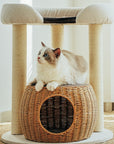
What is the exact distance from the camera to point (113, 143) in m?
2.04

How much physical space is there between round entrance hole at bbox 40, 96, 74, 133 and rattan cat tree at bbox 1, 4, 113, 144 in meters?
0.18

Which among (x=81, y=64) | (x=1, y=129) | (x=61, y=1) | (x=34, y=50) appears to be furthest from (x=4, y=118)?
(x=61, y=1)

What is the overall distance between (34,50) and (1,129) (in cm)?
92

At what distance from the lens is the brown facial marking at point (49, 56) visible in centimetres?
205

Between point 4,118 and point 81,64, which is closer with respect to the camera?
point 81,64

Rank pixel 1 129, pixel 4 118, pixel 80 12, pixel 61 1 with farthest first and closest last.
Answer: pixel 61 1, pixel 4 118, pixel 1 129, pixel 80 12

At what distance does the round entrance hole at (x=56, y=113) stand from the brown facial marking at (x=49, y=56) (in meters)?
0.28

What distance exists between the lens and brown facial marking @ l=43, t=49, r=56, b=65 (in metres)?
2.05

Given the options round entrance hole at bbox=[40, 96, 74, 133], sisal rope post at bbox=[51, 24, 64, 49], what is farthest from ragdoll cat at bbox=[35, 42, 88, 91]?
sisal rope post at bbox=[51, 24, 64, 49]

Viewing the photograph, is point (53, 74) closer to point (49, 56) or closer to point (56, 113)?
point (49, 56)

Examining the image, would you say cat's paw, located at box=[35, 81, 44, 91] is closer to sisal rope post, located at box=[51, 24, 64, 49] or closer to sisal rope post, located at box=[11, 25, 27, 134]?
sisal rope post, located at box=[11, 25, 27, 134]

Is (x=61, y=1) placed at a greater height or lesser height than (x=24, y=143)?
greater

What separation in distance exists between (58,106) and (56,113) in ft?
0.30

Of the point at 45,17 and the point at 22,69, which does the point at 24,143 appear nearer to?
the point at 22,69
